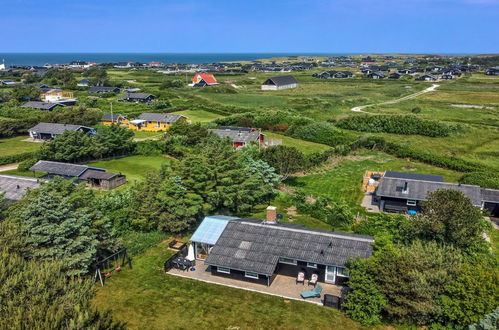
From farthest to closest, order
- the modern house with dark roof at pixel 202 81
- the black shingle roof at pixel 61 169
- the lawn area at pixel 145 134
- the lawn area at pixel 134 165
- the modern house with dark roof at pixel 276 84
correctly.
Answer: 1. the modern house with dark roof at pixel 202 81
2. the modern house with dark roof at pixel 276 84
3. the lawn area at pixel 145 134
4. the lawn area at pixel 134 165
5. the black shingle roof at pixel 61 169

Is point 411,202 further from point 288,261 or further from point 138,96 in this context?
point 138,96

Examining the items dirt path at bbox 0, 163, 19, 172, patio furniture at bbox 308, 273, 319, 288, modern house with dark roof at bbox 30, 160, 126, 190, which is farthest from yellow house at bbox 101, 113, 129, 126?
patio furniture at bbox 308, 273, 319, 288

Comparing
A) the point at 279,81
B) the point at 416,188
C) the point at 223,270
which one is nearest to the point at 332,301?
the point at 223,270

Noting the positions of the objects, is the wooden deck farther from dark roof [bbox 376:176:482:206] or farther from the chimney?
dark roof [bbox 376:176:482:206]

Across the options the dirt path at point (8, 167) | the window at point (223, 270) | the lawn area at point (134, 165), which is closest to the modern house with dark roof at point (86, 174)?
the lawn area at point (134, 165)

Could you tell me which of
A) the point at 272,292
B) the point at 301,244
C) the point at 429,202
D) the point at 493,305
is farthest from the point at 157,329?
the point at 429,202

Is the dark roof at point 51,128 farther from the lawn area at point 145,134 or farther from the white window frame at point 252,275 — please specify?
the white window frame at point 252,275
